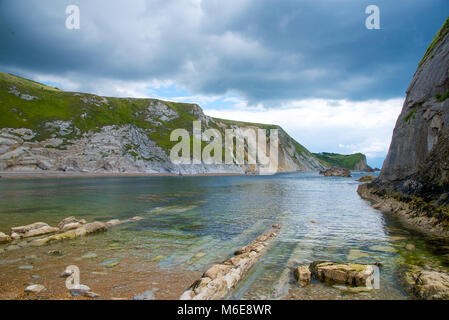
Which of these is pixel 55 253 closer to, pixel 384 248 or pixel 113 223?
pixel 113 223

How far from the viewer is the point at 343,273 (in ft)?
30.6

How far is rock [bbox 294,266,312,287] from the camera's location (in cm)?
924

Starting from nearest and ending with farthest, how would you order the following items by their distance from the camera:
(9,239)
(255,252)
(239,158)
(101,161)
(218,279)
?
(218,279) < (255,252) < (9,239) < (101,161) < (239,158)

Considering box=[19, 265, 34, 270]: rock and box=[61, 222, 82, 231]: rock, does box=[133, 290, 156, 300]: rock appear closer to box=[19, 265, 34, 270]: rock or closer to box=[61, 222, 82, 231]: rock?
box=[19, 265, 34, 270]: rock

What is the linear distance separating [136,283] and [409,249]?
13.8m

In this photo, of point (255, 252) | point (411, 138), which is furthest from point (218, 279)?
point (411, 138)

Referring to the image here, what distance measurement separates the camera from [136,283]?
9219 millimetres

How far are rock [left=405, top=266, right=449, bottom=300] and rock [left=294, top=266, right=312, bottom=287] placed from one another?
334 centimetres

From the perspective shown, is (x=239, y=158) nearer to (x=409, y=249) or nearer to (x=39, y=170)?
(x=39, y=170)

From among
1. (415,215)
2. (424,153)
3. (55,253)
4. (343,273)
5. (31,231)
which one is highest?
(424,153)

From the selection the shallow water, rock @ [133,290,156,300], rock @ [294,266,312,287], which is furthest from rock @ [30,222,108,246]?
rock @ [294,266,312,287]

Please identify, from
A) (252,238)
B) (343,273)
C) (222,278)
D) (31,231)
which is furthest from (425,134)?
(31,231)

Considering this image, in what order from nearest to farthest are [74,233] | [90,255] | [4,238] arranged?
[90,255] → [4,238] → [74,233]

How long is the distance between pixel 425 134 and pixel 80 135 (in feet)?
409
